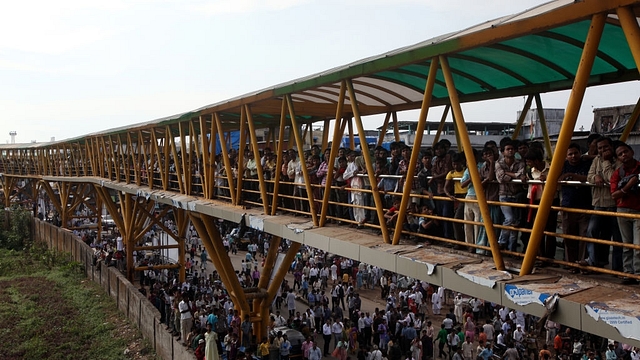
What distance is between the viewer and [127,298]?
56.6ft

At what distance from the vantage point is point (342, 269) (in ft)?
76.6

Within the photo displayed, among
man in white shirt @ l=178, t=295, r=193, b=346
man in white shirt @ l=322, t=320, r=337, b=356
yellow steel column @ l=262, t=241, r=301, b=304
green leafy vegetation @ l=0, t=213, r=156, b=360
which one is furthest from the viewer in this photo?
green leafy vegetation @ l=0, t=213, r=156, b=360

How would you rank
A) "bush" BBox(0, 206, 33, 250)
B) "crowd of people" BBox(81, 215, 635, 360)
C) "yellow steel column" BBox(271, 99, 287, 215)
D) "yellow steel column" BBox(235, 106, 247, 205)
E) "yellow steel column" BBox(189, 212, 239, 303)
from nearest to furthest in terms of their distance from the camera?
"yellow steel column" BBox(271, 99, 287, 215) → "yellow steel column" BBox(235, 106, 247, 205) → "yellow steel column" BBox(189, 212, 239, 303) → "crowd of people" BBox(81, 215, 635, 360) → "bush" BBox(0, 206, 33, 250)

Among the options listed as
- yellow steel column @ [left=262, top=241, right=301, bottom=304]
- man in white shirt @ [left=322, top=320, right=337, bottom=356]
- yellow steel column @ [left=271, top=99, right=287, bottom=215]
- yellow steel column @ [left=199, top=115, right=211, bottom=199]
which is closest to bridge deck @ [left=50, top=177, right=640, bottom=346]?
yellow steel column @ [left=271, top=99, right=287, bottom=215]

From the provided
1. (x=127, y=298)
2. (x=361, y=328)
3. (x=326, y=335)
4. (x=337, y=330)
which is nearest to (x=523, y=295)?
(x=326, y=335)

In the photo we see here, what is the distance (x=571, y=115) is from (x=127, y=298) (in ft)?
53.2

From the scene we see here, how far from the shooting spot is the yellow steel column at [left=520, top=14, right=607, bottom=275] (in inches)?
154

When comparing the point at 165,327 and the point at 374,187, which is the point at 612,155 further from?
the point at 165,327

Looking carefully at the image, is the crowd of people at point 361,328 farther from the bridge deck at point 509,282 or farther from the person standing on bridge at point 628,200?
the person standing on bridge at point 628,200

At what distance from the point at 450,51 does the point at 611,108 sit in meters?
19.7

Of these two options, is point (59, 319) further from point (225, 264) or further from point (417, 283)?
point (417, 283)

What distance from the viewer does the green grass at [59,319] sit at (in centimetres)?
1506

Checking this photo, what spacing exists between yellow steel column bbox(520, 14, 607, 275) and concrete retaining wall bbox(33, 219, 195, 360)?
937 centimetres

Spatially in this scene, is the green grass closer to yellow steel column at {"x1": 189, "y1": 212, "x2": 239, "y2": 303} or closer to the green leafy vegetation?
the green leafy vegetation
